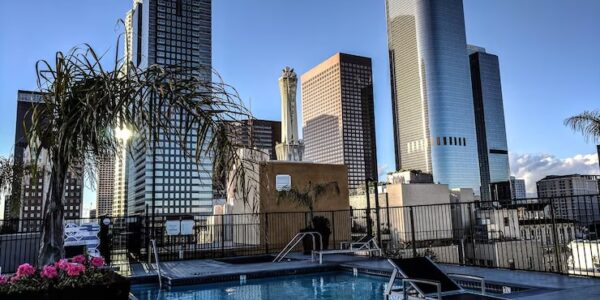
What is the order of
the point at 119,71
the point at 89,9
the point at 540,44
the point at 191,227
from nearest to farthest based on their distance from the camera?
1. the point at 119,71
2. the point at 89,9
3. the point at 191,227
4. the point at 540,44

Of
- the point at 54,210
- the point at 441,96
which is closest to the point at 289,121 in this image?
the point at 54,210

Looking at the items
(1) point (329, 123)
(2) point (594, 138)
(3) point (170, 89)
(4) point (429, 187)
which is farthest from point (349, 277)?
(1) point (329, 123)

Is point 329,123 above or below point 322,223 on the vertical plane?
above

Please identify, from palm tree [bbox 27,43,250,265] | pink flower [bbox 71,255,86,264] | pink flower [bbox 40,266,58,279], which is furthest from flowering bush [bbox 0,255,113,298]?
pink flower [bbox 71,255,86,264]

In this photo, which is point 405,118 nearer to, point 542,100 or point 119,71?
point 542,100

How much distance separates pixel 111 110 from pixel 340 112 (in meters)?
164

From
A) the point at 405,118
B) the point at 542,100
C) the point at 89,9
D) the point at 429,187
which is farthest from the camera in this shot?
the point at 405,118

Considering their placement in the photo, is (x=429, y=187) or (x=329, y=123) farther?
(x=329, y=123)

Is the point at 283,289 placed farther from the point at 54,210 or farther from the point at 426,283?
the point at 54,210

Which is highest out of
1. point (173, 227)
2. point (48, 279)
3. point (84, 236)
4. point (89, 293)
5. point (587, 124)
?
point (587, 124)

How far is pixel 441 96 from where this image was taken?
14150 centimetres

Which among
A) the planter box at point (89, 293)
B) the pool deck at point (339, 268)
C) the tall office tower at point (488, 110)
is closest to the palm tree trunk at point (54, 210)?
the planter box at point (89, 293)

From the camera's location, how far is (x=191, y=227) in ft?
46.7

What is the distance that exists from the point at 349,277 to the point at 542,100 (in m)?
17.8
